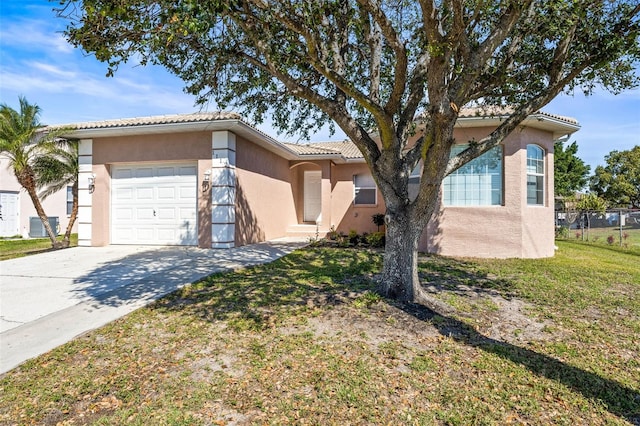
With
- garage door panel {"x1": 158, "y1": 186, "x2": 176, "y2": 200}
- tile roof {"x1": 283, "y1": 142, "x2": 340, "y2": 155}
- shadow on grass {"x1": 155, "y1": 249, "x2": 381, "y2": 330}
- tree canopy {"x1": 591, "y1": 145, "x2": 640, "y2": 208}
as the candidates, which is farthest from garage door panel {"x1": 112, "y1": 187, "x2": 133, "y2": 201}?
tree canopy {"x1": 591, "y1": 145, "x2": 640, "y2": 208}

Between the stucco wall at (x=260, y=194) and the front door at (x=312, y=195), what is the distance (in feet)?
4.69

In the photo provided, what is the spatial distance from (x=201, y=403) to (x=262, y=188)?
11350 mm

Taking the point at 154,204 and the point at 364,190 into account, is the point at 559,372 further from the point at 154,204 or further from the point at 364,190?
the point at 364,190

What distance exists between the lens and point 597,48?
5621 millimetres

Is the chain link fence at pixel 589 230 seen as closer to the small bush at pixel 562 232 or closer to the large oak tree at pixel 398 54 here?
the small bush at pixel 562 232

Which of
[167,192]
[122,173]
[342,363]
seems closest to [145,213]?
[167,192]

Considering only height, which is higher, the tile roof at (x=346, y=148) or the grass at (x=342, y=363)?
the tile roof at (x=346, y=148)

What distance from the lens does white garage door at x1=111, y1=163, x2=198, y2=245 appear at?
11852 millimetres

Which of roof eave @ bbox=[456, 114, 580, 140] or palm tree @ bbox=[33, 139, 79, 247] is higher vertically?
roof eave @ bbox=[456, 114, 580, 140]

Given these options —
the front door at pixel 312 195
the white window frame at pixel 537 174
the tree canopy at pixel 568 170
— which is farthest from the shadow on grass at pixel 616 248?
the tree canopy at pixel 568 170

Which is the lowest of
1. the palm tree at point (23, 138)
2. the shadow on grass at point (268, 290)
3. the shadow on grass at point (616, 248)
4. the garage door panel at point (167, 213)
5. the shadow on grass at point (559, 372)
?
the shadow on grass at point (559, 372)

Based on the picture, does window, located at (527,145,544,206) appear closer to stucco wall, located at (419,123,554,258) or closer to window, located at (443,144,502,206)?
stucco wall, located at (419,123,554,258)

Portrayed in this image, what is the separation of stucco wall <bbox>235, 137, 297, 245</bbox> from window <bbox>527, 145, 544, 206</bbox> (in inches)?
367

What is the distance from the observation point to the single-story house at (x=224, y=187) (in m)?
10.7
